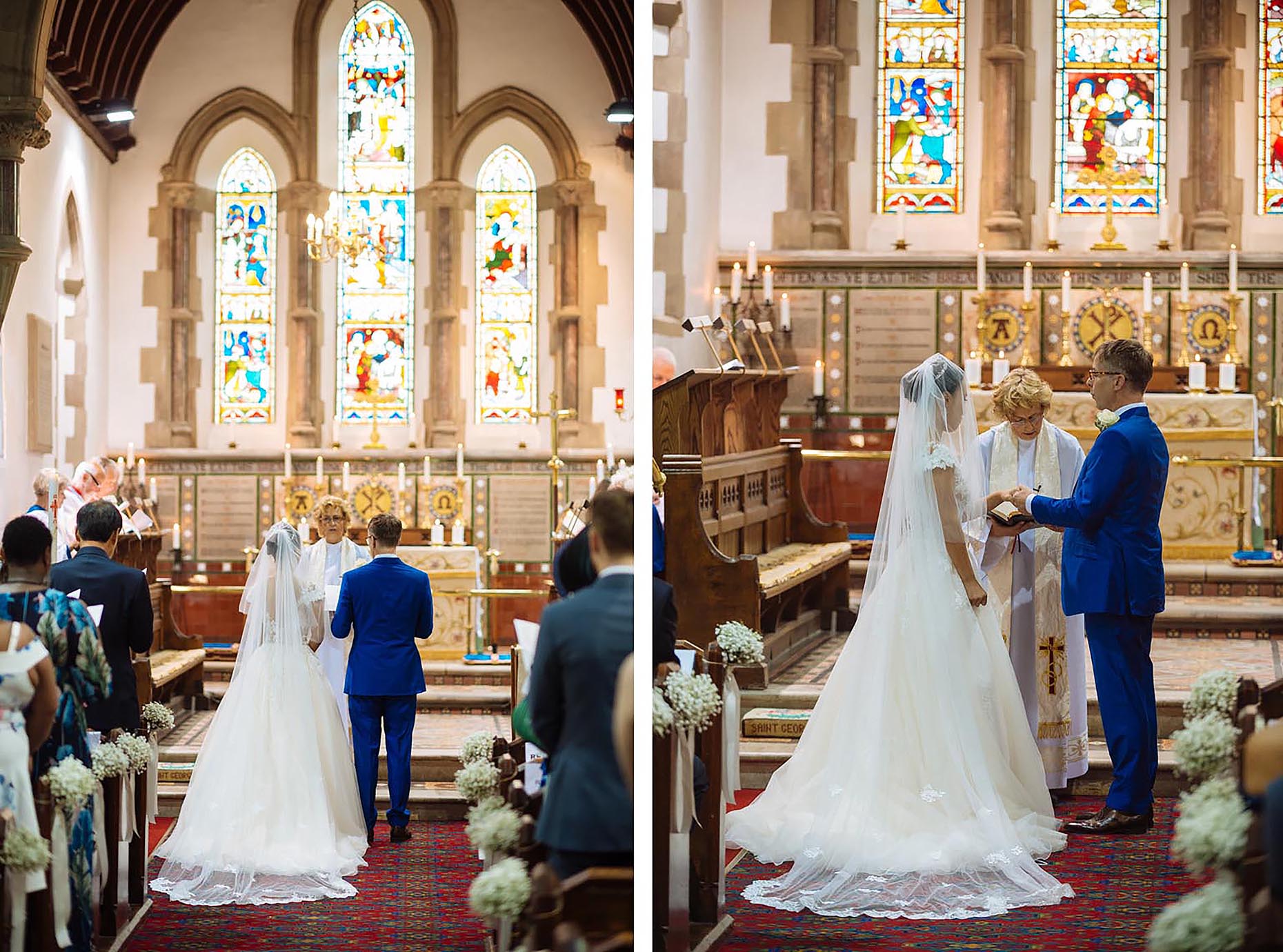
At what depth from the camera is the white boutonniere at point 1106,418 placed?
3.76 meters

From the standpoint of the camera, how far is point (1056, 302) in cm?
903

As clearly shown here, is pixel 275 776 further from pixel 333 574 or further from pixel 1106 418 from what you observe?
pixel 1106 418

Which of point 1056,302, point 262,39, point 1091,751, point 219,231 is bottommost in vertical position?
point 1091,751

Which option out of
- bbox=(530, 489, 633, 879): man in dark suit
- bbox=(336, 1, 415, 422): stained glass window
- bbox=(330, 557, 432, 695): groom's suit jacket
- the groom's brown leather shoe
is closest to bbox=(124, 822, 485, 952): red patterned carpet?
bbox=(530, 489, 633, 879): man in dark suit

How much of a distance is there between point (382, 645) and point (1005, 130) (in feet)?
18.0

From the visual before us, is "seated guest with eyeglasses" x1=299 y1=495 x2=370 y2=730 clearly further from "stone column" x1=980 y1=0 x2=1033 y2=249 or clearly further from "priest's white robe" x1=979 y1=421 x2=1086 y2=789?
"stone column" x1=980 y1=0 x2=1033 y2=249

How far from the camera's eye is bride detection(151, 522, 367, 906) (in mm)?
4281

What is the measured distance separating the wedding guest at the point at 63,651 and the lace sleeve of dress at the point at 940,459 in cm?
215

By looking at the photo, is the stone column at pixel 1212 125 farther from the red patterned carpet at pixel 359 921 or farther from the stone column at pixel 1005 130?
the red patterned carpet at pixel 359 921

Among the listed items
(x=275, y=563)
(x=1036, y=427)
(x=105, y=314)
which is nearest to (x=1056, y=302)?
(x=1036, y=427)

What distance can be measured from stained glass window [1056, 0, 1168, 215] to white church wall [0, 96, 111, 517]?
558 centimetres

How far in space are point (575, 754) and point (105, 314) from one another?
9.97 metres

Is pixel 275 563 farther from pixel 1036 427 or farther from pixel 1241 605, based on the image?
pixel 1241 605

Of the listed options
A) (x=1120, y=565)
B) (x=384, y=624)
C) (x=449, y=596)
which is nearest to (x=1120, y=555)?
(x=1120, y=565)
